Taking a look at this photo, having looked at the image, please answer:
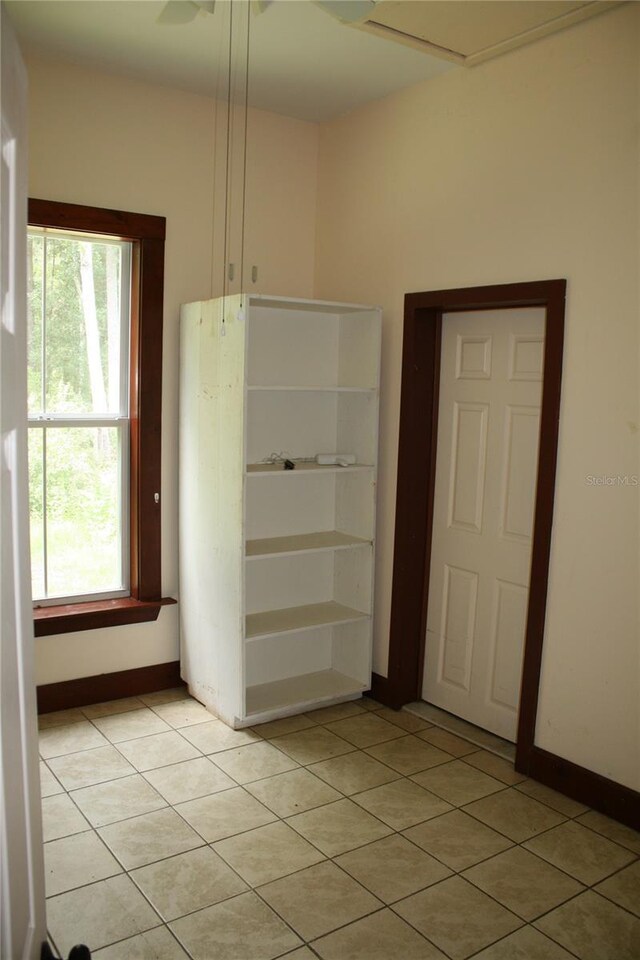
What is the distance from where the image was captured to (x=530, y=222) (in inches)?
134

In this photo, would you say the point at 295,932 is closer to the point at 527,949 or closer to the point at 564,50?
the point at 527,949

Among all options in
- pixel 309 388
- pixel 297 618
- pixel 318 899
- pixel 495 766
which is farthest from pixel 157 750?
pixel 309 388

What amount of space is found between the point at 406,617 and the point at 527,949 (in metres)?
1.91

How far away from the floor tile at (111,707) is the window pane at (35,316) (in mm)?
1517

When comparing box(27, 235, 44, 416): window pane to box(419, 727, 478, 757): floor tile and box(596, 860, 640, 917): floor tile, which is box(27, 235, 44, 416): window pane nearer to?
box(419, 727, 478, 757): floor tile

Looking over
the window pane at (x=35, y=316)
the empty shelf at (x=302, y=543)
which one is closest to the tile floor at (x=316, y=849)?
the empty shelf at (x=302, y=543)

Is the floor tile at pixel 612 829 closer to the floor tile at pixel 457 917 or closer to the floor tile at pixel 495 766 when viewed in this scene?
the floor tile at pixel 495 766

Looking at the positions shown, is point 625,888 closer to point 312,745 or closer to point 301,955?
point 301,955

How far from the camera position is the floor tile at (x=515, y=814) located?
3123 millimetres

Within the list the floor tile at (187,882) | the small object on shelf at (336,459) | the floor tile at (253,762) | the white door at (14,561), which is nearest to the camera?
the white door at (14,561)

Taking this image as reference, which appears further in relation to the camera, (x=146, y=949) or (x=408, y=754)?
(x=408, y=754)

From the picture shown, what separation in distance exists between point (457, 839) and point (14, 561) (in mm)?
2255

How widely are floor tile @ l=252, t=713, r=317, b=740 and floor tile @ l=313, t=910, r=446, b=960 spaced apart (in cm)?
137

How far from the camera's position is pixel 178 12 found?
3.11 meters
